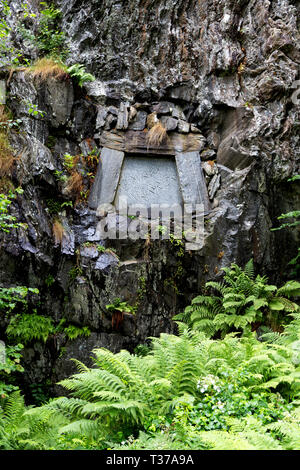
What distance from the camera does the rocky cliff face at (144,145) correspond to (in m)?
6.84

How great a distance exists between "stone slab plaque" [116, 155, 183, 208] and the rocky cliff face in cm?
35

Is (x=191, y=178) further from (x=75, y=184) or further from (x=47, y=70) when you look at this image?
(x=47, y=70)

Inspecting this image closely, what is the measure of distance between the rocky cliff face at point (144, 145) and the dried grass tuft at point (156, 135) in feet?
0.61

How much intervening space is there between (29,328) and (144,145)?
4455 mm

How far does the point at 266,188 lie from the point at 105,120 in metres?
3.88

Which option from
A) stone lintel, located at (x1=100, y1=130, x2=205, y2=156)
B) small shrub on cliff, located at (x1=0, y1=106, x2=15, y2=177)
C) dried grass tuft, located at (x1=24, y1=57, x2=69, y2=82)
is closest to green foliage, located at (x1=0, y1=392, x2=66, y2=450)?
small shrub on cliff, located at (x1=0, y1=106, x2=15, y2=177)

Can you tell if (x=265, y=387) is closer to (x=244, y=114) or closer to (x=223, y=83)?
(x=244, y=114)

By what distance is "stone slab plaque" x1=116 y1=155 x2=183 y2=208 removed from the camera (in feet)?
25.9

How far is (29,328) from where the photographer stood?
644 cm

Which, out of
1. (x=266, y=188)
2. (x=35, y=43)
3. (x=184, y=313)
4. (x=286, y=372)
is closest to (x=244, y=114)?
(x=266, y=188)

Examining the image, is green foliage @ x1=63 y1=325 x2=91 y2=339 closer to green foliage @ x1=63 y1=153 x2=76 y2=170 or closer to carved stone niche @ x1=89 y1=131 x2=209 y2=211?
carved stone niche @ x1=89 y1=131 x2=209 y2=211

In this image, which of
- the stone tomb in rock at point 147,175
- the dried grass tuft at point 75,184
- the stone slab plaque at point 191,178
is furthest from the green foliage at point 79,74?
the stone slab plaque at point 191,178

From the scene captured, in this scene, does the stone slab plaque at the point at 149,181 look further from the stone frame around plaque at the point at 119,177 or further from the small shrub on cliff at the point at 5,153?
the small shrub on cliff at the point at 5,153
